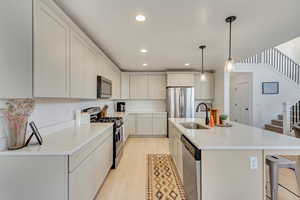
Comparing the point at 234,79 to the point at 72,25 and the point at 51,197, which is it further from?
the point at 51,197

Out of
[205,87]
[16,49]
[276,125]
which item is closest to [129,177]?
[16,49]

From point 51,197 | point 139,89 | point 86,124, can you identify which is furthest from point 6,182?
point 139,89

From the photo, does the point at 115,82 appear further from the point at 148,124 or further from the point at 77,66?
the point at 77,66

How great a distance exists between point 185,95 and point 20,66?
489cm

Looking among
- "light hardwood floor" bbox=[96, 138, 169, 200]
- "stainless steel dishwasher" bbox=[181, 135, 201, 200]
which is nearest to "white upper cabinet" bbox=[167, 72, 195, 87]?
"light hardwood floor" bbox=[96, 138, 169, 200]

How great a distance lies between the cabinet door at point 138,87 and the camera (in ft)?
20.1

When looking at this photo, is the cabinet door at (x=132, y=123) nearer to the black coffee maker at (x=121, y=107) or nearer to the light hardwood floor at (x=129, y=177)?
the black coffee maker at (x=121, y=107)

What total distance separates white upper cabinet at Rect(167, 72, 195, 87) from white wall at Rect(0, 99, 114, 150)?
337cm

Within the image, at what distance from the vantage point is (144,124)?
5.96 meters

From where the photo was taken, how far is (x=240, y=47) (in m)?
3.58

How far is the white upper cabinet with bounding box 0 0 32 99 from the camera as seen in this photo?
1.29 meters

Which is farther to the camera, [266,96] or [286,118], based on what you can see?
[266,96]

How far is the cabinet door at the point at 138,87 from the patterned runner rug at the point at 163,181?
274 centimetres

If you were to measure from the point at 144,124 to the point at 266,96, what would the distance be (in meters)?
4.38
